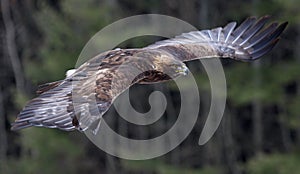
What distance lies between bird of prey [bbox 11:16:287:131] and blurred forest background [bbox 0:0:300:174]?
822cm

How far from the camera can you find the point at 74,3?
20203 mm

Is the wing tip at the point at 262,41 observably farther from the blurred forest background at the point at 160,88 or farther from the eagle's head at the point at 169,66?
the blurred forest background at the point at 160,88

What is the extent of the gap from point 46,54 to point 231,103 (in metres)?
4.71

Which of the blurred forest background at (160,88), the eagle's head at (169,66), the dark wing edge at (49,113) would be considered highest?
the eagle's head at (169,66)

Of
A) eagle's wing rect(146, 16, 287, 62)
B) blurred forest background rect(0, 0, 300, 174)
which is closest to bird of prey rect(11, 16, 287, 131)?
eagle's wing rect(146, 16, 287, 62)

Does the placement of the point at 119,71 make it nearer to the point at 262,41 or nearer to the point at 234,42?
the point at 234,42

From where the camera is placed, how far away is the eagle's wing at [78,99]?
25.8 feet

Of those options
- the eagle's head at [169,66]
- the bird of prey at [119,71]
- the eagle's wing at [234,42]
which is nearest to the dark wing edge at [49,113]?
the bird of prey at [119,71]

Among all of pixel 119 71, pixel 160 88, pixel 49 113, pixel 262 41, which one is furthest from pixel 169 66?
pixel 160 88

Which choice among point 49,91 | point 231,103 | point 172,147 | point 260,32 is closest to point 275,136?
point 231,103

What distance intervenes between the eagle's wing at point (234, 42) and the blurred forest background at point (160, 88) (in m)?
8.10

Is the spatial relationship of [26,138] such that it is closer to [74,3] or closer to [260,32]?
[74,3]

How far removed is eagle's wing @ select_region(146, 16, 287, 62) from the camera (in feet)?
33.0

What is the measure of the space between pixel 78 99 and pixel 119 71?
0.69 metres
